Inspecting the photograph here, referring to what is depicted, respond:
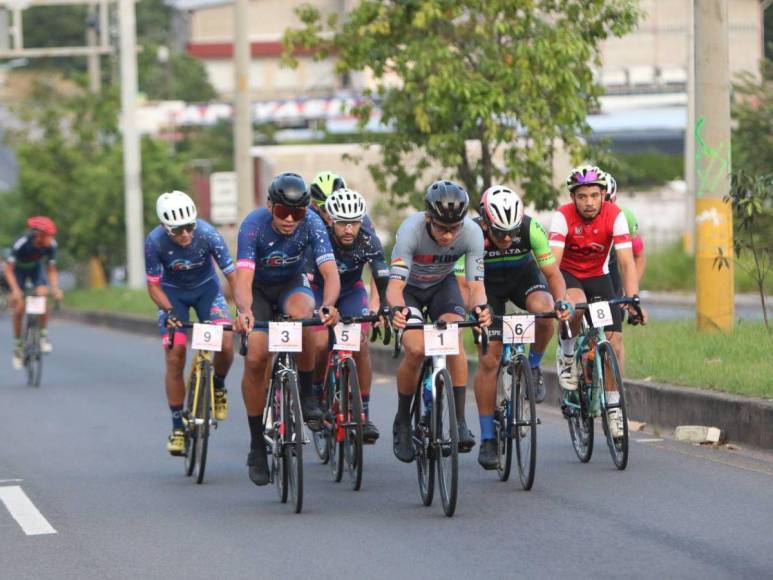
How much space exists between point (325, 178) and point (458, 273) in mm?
1687

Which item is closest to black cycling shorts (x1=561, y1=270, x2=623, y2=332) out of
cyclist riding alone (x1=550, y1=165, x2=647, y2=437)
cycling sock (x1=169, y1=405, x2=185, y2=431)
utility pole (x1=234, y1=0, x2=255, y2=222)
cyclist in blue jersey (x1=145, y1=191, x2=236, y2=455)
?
cyclist riding alone (x1=550, y1=165, x2=647, y2=437)

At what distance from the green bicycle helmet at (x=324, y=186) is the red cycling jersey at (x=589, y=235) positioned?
5.09 feet

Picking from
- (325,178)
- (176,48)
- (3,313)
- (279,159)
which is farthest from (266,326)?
(176,48)

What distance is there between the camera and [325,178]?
1192cm

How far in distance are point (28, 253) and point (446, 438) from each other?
11412mm

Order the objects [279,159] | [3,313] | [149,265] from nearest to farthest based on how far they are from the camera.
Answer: [149,265]
[3,313]
[279,159]

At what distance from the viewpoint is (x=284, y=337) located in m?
9.86

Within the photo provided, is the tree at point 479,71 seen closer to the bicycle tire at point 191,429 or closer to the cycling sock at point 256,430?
the bicycle tire at point 191,429

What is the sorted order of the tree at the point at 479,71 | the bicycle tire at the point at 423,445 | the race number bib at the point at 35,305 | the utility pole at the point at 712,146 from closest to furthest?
the bicycle tire at the point at 423,445, the utility pole at the point at 712,146, the tree at the point at 479,71, the race number bib at the point at 35,305

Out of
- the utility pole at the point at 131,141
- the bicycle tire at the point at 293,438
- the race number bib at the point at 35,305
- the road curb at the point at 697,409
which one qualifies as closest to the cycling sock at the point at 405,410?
the bicycle tire at the point at 293,438

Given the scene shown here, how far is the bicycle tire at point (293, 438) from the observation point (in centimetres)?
958

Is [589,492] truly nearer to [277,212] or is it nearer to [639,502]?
[639,502]

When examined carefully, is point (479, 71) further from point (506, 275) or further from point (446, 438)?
point (446, 438)

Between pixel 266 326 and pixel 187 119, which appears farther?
pixel 187 119
